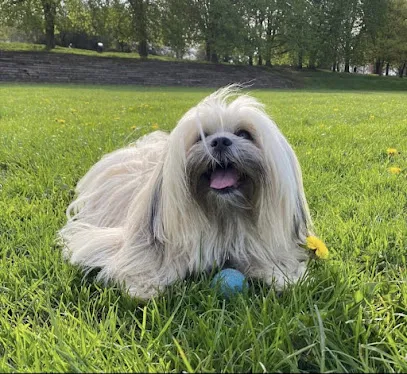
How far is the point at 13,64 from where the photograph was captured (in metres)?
27.6

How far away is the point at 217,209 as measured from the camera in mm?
2320

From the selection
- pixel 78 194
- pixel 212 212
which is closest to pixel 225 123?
pixel 212 212

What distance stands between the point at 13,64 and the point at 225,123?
94.5ft

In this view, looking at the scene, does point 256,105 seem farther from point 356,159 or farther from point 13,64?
point 13,64

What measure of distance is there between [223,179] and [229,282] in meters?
0.51

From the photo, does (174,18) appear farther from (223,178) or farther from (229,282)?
(229,282)

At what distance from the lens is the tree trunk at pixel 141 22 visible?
35.1 metres

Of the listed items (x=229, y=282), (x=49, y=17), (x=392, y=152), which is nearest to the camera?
(x=229, y=282)

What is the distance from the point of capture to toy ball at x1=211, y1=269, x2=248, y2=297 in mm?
2145

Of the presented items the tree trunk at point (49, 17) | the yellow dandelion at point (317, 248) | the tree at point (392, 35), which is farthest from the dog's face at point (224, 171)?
the tree at point (392, 35)

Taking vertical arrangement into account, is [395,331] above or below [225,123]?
below

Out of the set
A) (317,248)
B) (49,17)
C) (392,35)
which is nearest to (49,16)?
(49,17)

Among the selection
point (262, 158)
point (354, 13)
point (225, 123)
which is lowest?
point (262, 158)

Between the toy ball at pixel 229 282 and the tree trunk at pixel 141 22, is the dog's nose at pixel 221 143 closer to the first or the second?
the toy ball at pixel 229 282
